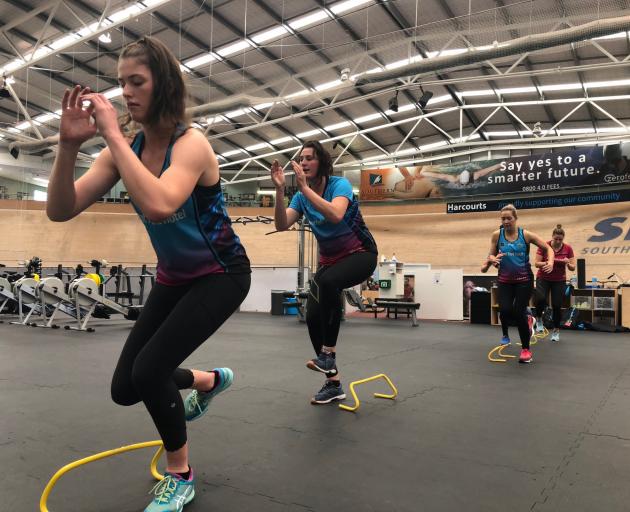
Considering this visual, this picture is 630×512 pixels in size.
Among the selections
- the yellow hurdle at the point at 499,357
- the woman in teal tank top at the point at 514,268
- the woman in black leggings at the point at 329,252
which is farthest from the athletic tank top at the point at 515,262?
the woman in black leggings at the point at 329,252

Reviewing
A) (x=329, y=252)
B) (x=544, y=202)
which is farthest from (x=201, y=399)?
(x=544, y=202)

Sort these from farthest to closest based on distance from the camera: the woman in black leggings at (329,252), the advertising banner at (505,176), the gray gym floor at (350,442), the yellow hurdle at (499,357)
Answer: the advertising banner at (505,176)
the yellow hurdle at (499,357)
the woman in black leggings at (329,252)
the gray gym floor at (350,442)

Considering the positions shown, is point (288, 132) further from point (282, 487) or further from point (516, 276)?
point (282, 487)

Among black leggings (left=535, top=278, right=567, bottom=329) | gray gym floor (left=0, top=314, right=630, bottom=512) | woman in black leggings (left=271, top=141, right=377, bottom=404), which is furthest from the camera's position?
black leggings (left=535, top=278, right=567, bottom=329)

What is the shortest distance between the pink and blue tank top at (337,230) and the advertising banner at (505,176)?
36.7 feet

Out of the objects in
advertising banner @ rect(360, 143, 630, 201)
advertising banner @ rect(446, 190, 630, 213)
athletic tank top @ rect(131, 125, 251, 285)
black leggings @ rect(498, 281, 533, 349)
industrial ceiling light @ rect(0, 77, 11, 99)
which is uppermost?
industrial ceiling light @ rect(0, 77, 11, 99)

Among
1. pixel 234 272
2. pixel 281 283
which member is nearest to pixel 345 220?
pixel 234 272

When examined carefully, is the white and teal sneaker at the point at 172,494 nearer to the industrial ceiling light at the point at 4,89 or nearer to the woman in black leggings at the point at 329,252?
the woman in black leggings at the point at 329,252

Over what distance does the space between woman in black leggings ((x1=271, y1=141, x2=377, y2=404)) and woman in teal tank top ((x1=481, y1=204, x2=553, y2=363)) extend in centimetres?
215

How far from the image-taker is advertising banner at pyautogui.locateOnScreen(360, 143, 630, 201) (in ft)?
38.6

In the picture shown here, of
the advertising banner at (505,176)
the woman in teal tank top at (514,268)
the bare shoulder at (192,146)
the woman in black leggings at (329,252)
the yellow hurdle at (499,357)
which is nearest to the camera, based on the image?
the bare shoulder at (192,146)

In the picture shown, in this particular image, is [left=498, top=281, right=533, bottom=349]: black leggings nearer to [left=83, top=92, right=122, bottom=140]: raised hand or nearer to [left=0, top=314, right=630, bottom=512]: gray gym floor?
[left=0, top=314, right=630, bottom=512]: gray gym floor

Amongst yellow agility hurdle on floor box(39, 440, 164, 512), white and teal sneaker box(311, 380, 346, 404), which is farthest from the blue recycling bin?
yellow agility hurdle on floor box(39, 440, 164, 512)

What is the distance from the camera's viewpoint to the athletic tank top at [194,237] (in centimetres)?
147
